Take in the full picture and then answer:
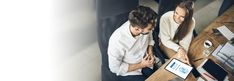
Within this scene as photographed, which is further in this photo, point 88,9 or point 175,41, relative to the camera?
point 175,41

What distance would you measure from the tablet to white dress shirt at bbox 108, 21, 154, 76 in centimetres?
14

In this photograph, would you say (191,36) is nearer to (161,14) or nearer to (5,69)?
(161,14)

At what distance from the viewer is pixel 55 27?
97 cm

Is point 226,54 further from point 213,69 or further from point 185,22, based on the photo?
point 185,22

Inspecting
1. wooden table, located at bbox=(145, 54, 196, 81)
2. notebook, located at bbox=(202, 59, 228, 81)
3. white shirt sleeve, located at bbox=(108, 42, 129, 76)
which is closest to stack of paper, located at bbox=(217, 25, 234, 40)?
notebook, located at bbox=(202, 59, 228, 81)

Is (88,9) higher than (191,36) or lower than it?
higher

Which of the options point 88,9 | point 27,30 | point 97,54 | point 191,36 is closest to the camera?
point 27,30

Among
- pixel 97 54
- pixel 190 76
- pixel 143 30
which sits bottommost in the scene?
pixel 190 76

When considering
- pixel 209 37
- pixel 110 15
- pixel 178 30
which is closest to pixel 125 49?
pixel 110 15

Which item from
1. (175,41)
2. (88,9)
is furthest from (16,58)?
(175,41)

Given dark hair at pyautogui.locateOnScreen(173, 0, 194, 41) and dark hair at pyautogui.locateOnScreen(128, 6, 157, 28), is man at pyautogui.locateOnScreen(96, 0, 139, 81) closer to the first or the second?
dark hair at pyautogui.locateOnScreen(128, 6, 157, 28)

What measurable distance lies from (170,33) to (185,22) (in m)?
0.07

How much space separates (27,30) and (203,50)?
0.74m

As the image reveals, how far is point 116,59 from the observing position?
43.7 inches
